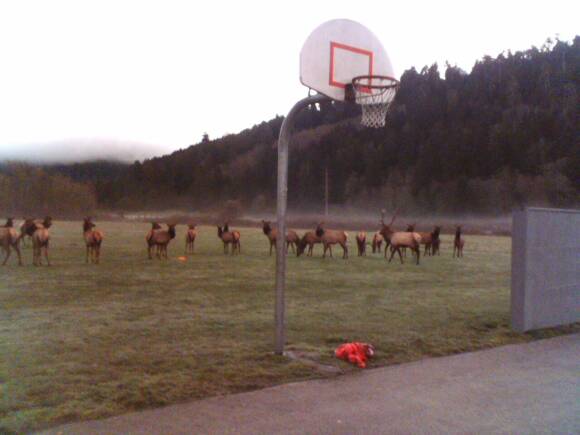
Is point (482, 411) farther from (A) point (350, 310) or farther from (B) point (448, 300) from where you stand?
(B) point (448, 300)

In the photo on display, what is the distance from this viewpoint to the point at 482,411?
630 cm

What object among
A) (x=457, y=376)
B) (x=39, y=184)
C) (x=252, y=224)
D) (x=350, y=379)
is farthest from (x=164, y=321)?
(x=252, y=224)

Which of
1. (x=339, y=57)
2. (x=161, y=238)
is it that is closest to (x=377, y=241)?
(x=161, y=238)

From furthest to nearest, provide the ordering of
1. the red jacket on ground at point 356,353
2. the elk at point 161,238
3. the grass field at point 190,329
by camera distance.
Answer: the elk at point 161,238 → the red jacket on ground at point 356,353 → the grass field at point 190,329

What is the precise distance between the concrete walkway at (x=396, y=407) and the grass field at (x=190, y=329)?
1.26 feet

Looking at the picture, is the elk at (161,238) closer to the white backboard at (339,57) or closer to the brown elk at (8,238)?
the brown elk at (8,238)

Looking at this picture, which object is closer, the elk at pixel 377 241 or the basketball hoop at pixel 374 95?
the basketball hoop at pixel 374 95

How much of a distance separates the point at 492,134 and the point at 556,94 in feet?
42.1

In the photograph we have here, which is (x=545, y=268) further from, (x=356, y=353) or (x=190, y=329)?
(x=190, y=329)

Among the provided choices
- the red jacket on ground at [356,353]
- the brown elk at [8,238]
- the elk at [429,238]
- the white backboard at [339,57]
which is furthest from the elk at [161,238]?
the red jacket on ground at [356,353]

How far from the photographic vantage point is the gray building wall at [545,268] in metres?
10.6

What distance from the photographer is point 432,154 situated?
97812 millimetres

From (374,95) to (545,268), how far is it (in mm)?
4452

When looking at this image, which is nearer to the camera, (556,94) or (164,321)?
(164,321)
